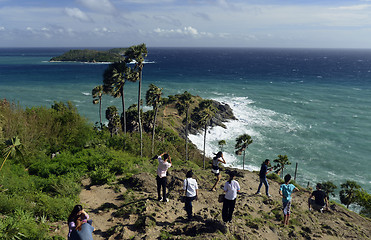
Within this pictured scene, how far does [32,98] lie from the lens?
3027 inches

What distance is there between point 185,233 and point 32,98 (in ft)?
287

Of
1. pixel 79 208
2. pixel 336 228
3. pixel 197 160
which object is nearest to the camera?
pixel 79 208

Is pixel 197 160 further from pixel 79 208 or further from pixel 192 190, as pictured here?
pixel 79 208

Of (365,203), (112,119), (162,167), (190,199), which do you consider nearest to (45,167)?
(162,167)

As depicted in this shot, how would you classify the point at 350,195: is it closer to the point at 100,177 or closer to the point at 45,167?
the point at 100,177

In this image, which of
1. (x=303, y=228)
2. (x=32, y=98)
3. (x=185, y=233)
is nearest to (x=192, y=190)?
(x=185, y=233)

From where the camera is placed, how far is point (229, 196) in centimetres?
831

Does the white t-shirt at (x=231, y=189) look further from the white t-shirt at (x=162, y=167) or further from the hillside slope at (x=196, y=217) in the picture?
the white t-shirt at (x=162, y=167)

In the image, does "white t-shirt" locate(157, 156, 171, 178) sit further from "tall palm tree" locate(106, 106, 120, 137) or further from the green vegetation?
"tall palm tree" locate(106, 106, 120, 137)

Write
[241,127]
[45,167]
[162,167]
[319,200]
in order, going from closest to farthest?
1. [162,167]
2. [319,200]
3. [45,167]
4. [241,127]

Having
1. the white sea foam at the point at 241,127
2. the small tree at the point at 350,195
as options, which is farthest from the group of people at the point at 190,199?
the white sea foam at the point at 241,127

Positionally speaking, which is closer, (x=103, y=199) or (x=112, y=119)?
(x=103, y=199)

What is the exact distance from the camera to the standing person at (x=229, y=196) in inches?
325

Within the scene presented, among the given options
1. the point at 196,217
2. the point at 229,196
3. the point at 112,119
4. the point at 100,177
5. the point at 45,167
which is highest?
→ the point at 229,196
